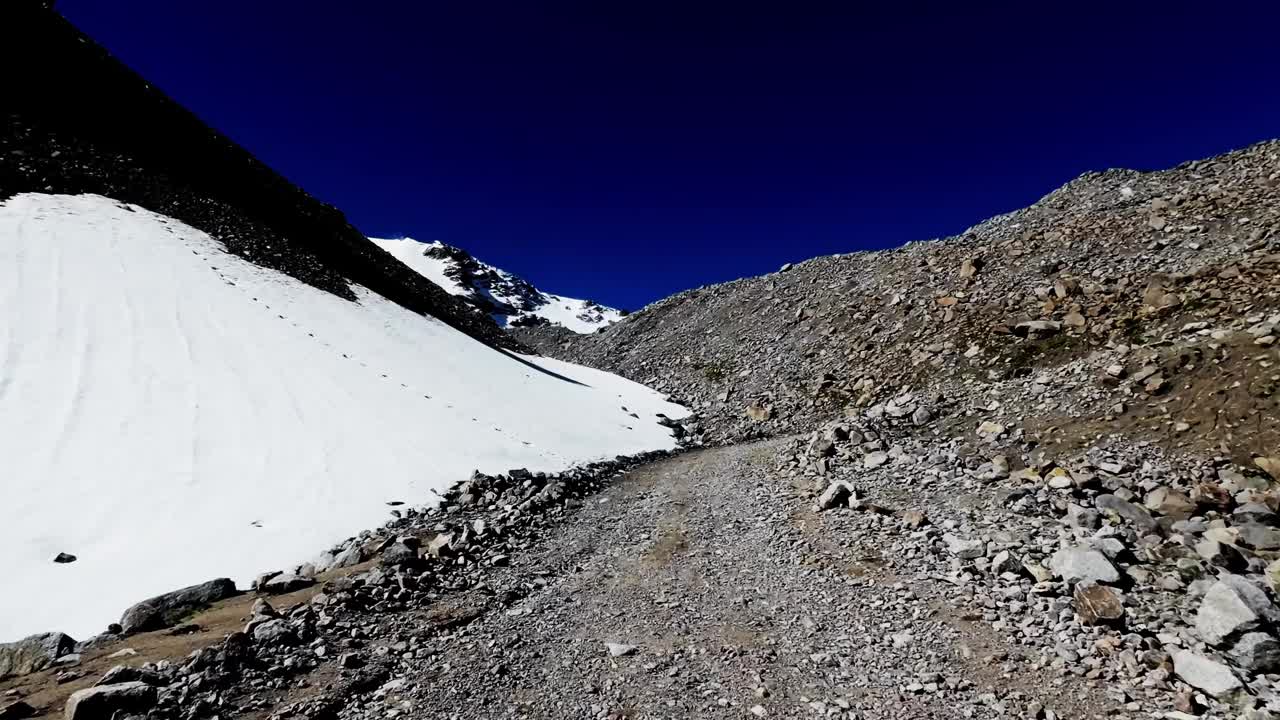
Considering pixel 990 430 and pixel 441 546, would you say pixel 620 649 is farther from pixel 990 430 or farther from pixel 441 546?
pixel 990 430

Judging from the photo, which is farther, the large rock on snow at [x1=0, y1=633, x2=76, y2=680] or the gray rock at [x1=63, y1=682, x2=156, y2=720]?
the large rock on snow at [x1=0, y1=633, x2=76, y2=680]

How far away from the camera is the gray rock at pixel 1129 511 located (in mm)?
8914

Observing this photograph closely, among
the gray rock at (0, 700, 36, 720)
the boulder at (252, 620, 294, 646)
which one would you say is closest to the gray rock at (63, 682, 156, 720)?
the gray rock at (0, 700, 36, 720)

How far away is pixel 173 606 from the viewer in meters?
9.03

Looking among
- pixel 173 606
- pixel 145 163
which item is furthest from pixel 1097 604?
pixel 145 163

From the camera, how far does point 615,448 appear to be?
2273 centimetres

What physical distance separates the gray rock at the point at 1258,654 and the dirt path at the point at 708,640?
1.68 m

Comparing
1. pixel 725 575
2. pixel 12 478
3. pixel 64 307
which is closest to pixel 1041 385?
pixel 725 575

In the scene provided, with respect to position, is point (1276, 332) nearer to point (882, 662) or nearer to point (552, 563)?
point (882, 662)

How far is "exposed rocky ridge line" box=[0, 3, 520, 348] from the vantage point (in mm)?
29406

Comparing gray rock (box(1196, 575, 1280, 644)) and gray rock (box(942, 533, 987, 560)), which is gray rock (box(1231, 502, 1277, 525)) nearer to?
gray rock (box(1196, 575, 1280, 644))

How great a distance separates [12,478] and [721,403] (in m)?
26.3

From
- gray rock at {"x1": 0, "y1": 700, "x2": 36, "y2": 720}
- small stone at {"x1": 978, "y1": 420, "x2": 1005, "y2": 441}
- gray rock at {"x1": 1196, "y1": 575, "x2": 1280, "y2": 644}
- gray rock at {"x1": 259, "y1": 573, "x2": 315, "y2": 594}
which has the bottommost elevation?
gray rock at {"x1": 1196, "y1": 575, "x2": 1280, "y2": 644}

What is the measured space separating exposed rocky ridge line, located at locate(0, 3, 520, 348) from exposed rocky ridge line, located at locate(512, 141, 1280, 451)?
72.9 feet
